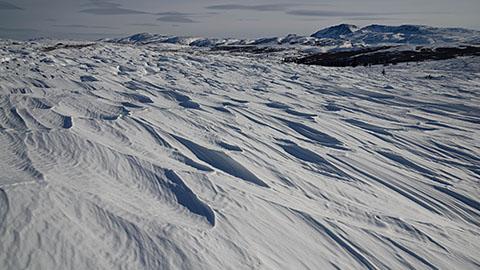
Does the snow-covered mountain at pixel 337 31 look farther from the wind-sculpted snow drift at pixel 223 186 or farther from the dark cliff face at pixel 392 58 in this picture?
the wind-sculpted snow drift at pixel 223 186

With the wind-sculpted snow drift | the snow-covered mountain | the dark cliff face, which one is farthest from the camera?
the snow-covered mountain

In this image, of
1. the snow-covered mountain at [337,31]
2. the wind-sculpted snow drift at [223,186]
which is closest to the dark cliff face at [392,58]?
the wind-sculpted snow drift at [223,186]

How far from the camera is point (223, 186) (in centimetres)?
258

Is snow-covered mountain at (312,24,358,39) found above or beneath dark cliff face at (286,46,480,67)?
above

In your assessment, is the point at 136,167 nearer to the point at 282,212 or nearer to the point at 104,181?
the point at 104,181

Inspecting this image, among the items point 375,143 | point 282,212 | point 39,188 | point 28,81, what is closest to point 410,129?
point 375,143

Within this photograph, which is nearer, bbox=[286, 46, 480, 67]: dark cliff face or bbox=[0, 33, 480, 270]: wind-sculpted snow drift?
bbox=[0, 33, 480, 270]: wind-sculpted snow drift

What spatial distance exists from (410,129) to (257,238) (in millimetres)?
4270

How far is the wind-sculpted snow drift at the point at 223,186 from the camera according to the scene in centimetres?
179

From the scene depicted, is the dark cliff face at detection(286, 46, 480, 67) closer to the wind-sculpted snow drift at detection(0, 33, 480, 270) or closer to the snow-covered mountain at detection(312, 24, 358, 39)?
the wind-sculpted snow drift at detection(0, 33, 480, 270)

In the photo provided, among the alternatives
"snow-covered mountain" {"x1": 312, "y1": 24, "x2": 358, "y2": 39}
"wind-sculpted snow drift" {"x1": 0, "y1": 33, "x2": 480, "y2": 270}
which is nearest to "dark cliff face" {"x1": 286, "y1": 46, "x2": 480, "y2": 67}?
"wind-sculpted snow drift" {"x1": 0, "y1": 33, "x2": 480, "y2": 270}

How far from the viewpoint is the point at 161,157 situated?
9.91 ft

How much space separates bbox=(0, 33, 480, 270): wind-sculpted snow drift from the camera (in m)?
1.79

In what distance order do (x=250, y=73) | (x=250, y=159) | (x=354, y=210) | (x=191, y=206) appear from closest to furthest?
(x=191, y=206), (x=354, y=210), (x=250, y=159), (x=250, y=73)
